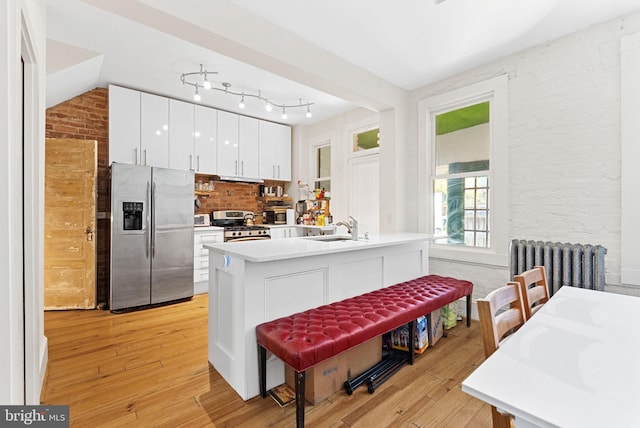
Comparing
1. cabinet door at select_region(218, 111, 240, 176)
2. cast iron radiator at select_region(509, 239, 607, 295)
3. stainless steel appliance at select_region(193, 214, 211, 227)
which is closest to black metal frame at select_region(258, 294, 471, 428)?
cast iron radiator at select_region(509, 239, 607, 295)

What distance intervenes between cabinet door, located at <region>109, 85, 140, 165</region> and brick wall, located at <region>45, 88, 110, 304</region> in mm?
229

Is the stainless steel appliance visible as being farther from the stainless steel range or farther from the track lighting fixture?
the track lighting fixture

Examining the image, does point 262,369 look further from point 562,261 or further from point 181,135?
point 181,135

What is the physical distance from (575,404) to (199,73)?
3.98m

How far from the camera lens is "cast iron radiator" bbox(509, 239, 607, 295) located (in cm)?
235

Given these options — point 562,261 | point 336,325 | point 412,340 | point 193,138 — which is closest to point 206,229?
point 193,138

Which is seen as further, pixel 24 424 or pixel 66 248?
pixel 66 248

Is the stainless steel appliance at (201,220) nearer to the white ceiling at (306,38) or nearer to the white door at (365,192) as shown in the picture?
the white ceiling at (306,38)

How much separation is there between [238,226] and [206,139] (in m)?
1.45

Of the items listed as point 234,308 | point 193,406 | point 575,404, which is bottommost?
point 193,406

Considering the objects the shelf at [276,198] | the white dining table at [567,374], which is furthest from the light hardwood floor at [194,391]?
the shelf at [276,198]

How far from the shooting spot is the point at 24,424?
3.63 ft

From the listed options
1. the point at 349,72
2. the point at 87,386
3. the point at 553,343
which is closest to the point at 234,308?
the point at 87,386

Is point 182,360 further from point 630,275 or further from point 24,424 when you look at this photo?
point 630,275
